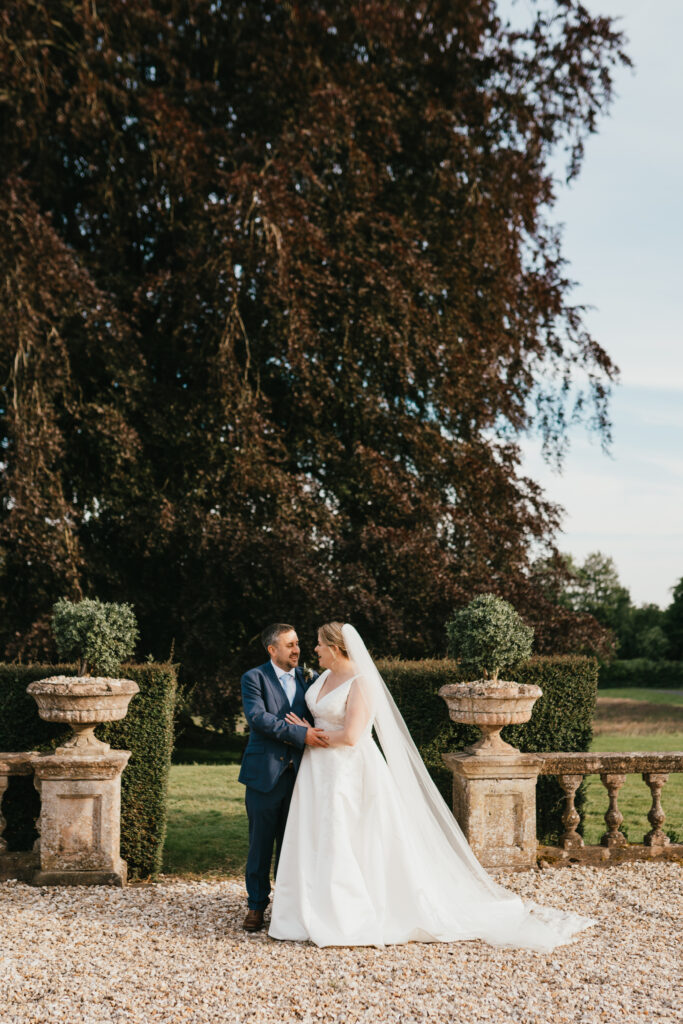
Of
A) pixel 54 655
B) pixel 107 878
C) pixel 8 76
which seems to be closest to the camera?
pixel 107 878

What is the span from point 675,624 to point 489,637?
134ft

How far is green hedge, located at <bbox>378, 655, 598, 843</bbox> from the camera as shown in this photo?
6871 millimetres

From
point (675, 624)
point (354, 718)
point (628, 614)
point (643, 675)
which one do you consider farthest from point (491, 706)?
point (628, 614)

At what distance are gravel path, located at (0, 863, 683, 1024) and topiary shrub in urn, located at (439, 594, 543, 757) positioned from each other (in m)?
1.16

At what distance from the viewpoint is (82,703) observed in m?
5.94

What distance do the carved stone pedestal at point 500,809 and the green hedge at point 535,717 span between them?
0.69 meters

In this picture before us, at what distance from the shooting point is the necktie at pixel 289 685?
512 centimetres

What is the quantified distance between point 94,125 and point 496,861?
954 centimetres

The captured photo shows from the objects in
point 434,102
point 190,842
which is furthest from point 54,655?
point 434,102

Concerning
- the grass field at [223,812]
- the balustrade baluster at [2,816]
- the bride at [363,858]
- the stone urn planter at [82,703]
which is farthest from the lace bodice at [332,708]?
the balustrade baluster at [2,816]

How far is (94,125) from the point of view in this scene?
→ 10672mm

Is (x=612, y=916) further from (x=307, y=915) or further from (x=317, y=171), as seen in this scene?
(x=317, y=171)

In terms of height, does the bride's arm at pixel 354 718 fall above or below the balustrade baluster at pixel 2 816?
above

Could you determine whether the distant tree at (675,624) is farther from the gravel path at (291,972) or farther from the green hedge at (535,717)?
the gravel path at (291,972)
